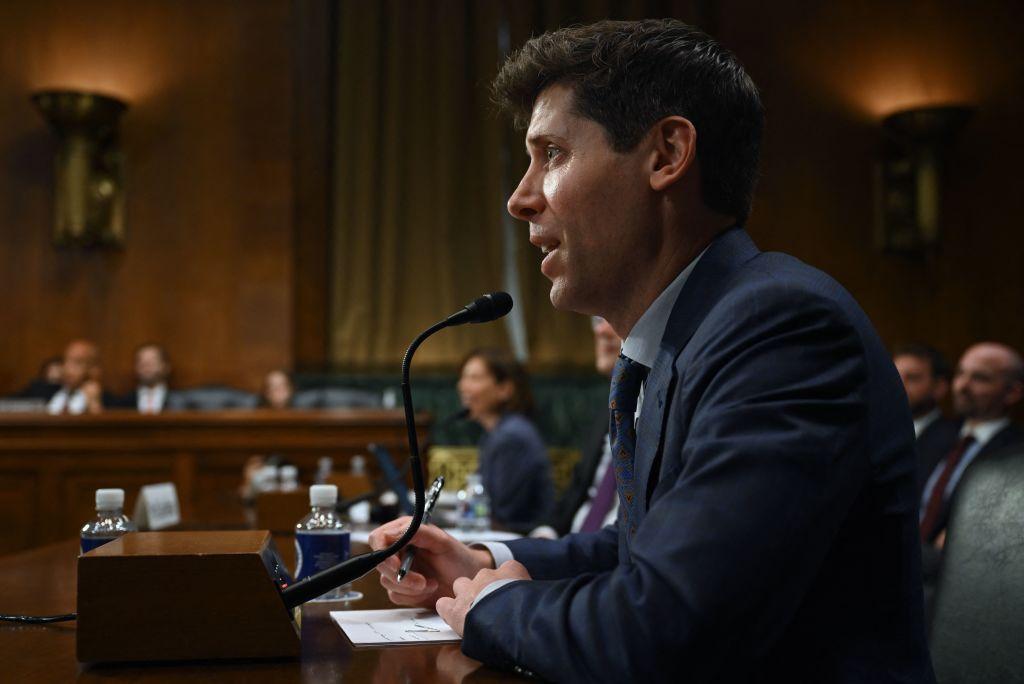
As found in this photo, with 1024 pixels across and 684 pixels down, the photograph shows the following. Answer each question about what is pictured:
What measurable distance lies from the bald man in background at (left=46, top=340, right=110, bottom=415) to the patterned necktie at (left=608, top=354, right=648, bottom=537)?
5.75 metres

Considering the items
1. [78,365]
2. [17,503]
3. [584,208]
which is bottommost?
[17,503]

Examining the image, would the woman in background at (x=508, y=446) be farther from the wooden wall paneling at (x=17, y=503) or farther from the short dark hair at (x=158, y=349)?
the short dark hair at (x=158, y=349)

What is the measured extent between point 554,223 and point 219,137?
274 inches

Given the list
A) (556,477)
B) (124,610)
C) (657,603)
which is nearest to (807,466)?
(657,603)

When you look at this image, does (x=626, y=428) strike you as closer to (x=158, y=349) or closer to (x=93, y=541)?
(x=93, y=541)

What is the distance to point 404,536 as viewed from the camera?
50.3 inches

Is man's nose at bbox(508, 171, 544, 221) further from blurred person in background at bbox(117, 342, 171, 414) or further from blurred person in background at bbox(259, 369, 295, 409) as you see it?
blurred person in background at bbox(117, 342, 171, 414)

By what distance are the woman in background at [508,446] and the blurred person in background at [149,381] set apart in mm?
3634

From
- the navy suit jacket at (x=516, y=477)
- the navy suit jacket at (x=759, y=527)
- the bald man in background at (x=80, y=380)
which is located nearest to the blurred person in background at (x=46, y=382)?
the bald man in background at (x=80, y=380)

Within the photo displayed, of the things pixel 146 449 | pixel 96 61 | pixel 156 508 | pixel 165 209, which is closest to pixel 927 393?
pixel 156 508

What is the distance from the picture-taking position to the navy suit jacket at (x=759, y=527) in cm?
91

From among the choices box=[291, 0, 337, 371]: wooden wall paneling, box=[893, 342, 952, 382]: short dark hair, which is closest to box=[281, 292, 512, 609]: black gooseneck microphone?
box=[893, 342, 952, 382]: short dark hair

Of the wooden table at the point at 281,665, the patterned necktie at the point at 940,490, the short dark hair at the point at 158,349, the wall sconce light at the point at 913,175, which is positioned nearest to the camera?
the wooden table at the point at 281,665

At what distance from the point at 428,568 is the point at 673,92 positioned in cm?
71
